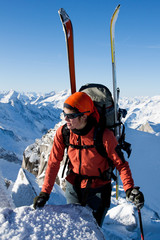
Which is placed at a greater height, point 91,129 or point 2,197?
point 91,129

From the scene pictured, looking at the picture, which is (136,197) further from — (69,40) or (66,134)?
(69,40)

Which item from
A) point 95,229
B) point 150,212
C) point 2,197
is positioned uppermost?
point 95,229

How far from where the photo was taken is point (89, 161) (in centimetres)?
303

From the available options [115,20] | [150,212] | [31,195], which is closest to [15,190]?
[31,195]

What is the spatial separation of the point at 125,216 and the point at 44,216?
3.24 metres

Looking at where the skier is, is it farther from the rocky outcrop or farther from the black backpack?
the rocky outcrop

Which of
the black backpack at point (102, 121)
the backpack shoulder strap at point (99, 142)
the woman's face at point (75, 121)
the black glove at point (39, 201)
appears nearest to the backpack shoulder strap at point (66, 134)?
the black backpack at point (102, 121)

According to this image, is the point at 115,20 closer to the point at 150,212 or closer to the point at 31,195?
the point at 31,195

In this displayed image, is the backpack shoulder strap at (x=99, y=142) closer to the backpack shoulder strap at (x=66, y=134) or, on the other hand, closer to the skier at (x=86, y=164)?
the skier at (x=86, y=164)

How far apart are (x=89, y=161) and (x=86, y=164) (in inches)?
3.3

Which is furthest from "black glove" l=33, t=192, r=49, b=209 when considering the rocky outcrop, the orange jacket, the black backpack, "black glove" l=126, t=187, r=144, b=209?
the rocky outcrop

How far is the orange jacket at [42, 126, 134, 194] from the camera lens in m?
2.88

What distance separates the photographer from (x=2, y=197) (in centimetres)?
451

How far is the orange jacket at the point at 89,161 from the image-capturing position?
114 inches
